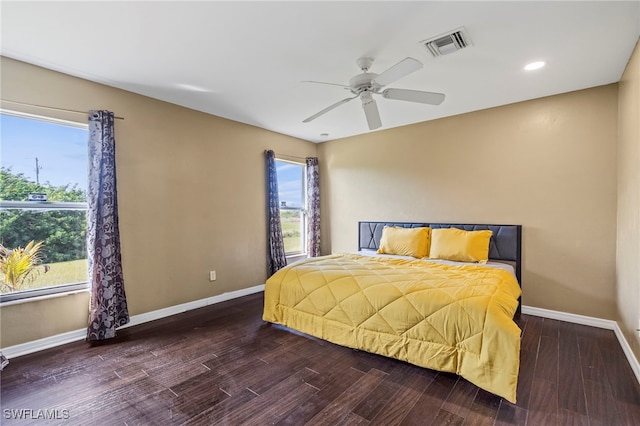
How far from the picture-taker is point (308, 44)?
2355 millimetres

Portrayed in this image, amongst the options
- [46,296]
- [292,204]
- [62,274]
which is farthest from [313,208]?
[46,296]

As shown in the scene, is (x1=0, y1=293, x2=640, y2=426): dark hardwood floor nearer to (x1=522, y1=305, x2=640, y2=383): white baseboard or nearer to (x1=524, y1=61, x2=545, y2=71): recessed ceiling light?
(x1=522, y1=305, x2=640, y2=383): white baseboard

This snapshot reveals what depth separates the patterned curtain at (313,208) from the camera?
536 cm

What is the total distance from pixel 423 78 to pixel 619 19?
1.37 m

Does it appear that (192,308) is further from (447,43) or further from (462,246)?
(447,43)

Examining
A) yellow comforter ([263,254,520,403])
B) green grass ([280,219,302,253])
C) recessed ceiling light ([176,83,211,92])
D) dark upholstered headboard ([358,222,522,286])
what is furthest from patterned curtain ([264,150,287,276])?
dark upholstered headboard ([358,222,522,286])

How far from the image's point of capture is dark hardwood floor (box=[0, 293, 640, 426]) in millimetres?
1781

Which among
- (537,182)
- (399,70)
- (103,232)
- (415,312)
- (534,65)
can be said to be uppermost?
(534,65)

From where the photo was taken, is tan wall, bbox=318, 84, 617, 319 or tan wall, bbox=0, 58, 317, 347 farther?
tan wall, bbox=318, 84, 617, 319

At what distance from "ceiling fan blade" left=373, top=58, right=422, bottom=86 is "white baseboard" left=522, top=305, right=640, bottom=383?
274 cm

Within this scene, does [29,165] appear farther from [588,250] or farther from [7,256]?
[588,250]

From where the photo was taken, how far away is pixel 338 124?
14.6 ft

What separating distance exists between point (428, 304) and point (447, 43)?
2.04 metres

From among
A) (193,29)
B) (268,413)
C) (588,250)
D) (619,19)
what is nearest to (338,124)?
(193,29)
